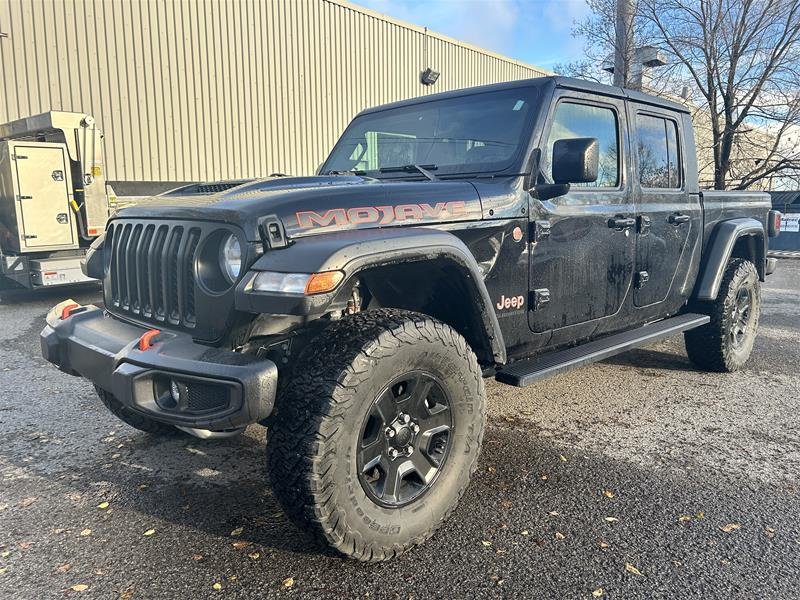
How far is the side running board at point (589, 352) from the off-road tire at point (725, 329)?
→ 190 millimetres

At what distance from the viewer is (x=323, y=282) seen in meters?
2.19

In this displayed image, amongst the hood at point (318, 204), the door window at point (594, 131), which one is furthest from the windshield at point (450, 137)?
the hood at point (318, 204)

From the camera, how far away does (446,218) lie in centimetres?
283

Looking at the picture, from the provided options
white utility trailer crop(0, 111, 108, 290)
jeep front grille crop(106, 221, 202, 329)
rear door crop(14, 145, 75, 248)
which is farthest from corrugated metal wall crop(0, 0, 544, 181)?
jeep front grille crop(106, 221, 202, 329)

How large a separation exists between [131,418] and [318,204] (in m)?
1.88

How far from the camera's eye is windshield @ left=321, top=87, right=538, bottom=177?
3.37m

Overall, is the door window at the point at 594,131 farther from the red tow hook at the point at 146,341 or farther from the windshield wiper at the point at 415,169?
the red tow hook at the point at 146,341

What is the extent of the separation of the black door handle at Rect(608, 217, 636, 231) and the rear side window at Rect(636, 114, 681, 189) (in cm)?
37

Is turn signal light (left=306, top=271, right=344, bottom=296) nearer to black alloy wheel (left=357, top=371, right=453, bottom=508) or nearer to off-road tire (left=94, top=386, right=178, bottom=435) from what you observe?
black alloy wheel (left=357, top=371, right=453, bottom=508)

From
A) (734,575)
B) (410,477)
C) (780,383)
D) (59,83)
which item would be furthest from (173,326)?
(59,83)

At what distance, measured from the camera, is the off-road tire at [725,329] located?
4883mm

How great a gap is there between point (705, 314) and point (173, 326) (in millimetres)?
4095

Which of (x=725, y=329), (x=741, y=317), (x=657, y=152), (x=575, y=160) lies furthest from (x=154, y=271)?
(x=741, y=317)

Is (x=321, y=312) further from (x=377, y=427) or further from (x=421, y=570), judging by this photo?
(x=421, y=570)
